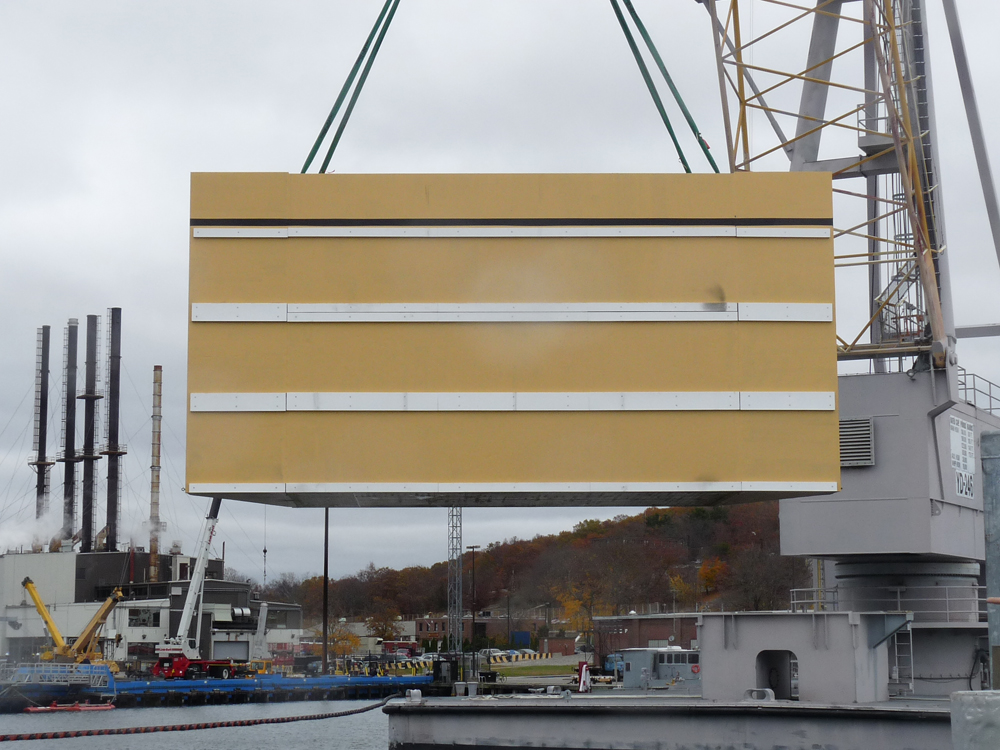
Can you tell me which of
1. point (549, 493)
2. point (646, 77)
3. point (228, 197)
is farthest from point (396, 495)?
point (646, 77)

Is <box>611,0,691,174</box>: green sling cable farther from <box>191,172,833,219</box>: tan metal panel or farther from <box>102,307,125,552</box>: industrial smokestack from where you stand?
<box>102,307,125,552</box>: industrial smokestack

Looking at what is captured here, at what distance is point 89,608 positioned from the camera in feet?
206

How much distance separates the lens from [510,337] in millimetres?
9219

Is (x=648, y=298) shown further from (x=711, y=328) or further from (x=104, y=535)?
(x=104, y=535)

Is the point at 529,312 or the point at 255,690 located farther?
the point at 255,690

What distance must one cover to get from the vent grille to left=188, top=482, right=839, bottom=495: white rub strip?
1079 centimetres

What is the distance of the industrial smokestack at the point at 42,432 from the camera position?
74.4 metres

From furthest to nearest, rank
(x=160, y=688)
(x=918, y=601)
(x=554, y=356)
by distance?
1. (x=160, y=688)
2. (x=918, y=601)
3. (x=554, y=356)

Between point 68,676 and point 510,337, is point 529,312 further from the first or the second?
point 68,676

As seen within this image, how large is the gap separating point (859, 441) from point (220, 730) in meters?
26.2

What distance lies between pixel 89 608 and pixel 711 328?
201 ft

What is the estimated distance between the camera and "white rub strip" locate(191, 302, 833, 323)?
30.1ft

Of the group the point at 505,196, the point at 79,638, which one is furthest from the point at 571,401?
the point at 79,638

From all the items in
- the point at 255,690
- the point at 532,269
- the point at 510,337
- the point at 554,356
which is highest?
the point at 532,269
